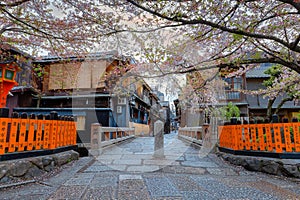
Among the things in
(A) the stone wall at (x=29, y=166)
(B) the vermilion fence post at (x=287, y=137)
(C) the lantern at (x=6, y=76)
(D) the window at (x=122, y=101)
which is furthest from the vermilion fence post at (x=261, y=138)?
(D) the window at (x=122, y=101)

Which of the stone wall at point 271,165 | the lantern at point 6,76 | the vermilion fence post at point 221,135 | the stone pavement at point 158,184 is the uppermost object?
the lantern at point 6,76

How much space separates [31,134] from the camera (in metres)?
4.28

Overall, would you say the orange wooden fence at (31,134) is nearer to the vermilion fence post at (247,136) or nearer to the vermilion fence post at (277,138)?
the vermilion fence post at (247,136)

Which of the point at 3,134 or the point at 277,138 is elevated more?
the point at 3,134

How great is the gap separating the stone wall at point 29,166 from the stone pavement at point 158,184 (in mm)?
350

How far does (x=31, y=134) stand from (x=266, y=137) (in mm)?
5750

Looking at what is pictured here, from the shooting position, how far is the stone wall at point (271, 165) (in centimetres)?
411

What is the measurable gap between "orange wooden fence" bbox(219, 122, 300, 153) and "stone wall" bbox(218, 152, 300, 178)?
274 millimetres

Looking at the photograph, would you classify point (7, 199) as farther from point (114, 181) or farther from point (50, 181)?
point (114, 181)

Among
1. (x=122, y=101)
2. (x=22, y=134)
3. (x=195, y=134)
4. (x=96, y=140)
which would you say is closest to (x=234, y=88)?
(x=195, y=134)

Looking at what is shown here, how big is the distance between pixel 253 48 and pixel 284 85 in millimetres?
3364

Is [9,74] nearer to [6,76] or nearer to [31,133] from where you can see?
[6,76]

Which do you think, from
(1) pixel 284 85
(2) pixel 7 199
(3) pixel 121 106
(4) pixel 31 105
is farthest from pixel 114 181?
(4) pixel 31 105

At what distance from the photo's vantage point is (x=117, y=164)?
Answer: 5.15 m
